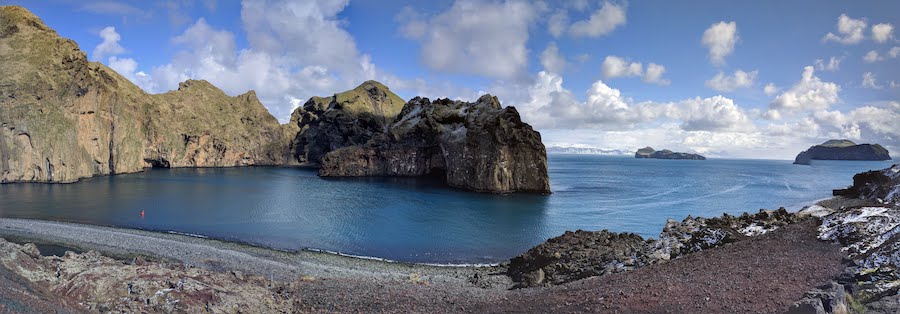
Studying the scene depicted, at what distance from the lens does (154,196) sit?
214 ft

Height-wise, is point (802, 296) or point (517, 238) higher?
point (802, 296)

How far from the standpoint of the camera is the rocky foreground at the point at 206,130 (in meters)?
74.9

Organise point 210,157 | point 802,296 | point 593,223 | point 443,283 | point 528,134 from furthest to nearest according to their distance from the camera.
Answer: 1. point 210,157
2. point 528,134
3. point 593,223
4. point 443,283
5. point 802,296

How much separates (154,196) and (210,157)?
92.1m

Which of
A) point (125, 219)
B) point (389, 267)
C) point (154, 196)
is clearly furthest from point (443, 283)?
point (154, 196)

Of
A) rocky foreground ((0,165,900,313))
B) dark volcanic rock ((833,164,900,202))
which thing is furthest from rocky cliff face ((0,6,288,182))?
dark volcanic rock ((833,164,900,202))

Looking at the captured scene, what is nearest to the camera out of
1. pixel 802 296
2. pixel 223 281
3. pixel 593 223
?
pixel 802 296

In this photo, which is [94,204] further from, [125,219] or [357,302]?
[357,302]

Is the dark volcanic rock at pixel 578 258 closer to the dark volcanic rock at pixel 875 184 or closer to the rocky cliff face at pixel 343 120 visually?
the dark volcanic rock at pixel 875 184

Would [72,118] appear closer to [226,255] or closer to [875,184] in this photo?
[226,255]

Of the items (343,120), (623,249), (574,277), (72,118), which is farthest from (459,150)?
(72,118)

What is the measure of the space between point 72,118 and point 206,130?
6427 centimetres

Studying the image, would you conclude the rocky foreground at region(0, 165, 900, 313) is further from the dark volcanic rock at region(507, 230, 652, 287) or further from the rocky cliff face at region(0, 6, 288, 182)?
the rocky cliff face at region(0, 6, 288, 182)

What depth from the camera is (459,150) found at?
8575 centimetres
